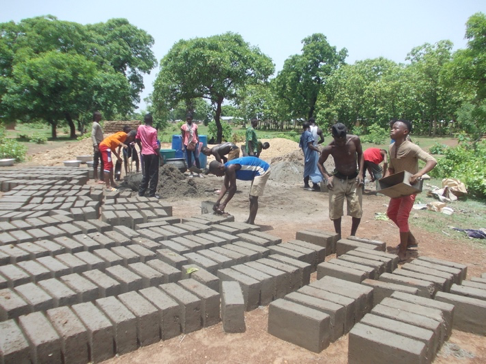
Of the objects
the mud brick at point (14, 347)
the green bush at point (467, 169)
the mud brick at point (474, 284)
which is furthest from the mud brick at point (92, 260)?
the green bush at point (467, 169)

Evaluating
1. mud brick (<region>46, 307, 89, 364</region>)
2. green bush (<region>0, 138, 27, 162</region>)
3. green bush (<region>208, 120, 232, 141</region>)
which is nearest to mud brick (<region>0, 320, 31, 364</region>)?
mud brick (<region>46, 307, 89, 364</region>)

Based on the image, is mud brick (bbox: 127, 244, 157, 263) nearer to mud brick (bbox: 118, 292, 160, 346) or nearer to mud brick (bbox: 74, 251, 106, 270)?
mud brick (bbox: 74, 251, 106, 270)

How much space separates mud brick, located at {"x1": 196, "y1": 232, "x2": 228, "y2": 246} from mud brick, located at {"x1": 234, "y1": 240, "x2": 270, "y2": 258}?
0.15 meters

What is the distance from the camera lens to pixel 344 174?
16.0ft

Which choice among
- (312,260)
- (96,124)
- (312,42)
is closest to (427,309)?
(312,260)

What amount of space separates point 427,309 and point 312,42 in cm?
3089

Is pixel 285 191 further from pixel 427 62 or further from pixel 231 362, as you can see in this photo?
pixel 427 62

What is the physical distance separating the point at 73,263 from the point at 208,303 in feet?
4.76

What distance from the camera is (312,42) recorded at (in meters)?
30.9

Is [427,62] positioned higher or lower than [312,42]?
lower

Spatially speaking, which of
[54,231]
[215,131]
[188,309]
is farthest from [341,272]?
[215,131]

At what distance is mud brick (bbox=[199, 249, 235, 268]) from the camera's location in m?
3.69

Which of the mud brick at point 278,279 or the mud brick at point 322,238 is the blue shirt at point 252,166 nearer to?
the mud brick at point 322,238

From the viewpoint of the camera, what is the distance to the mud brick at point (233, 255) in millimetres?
3795
